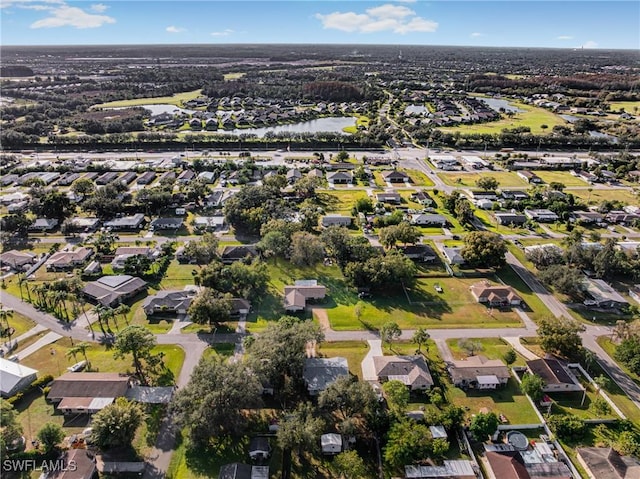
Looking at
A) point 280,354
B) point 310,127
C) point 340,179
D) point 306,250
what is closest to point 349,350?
point 280,354

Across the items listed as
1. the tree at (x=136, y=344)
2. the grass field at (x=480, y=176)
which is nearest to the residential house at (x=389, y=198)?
the grass field at (x=480, y=176)

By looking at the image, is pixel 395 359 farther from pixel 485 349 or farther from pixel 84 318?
pixel 84 318

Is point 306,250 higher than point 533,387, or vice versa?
point 306,250

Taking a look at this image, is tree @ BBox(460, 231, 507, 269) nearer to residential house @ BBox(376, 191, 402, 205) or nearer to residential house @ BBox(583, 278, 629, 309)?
residential house @ BBox(583, 278, 629, 309)

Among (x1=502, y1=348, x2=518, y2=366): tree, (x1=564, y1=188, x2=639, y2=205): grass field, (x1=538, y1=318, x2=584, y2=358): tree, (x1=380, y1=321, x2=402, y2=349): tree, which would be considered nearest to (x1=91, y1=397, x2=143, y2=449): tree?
(x1=380, y1=321, x2=402, y2=349): tree

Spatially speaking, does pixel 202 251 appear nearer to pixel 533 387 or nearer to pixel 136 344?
pixel 136 344

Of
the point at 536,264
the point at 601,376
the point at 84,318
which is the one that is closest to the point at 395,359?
the point at 601,376
